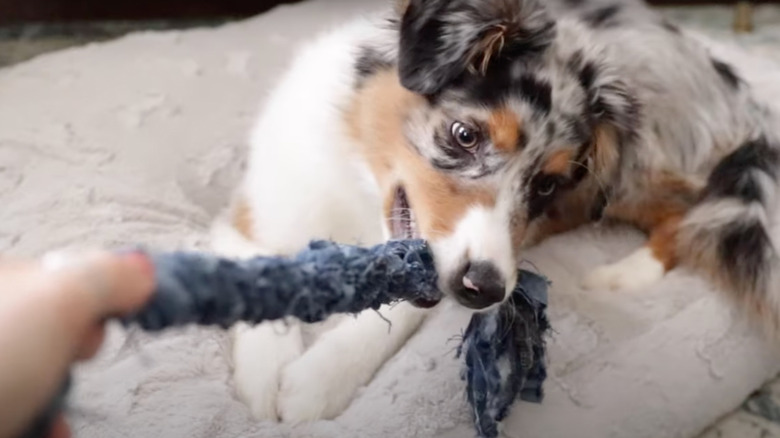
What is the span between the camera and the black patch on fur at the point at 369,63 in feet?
6.09

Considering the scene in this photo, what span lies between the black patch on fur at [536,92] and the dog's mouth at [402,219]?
0.92ft

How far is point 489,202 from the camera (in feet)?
5.19

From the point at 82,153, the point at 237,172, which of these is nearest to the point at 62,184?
the point at 82,153

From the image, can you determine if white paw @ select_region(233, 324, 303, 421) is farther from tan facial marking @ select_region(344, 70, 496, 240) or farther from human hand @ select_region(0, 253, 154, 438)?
human hand @ select_region(0, 253, 154, 438)

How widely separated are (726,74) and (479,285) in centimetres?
111

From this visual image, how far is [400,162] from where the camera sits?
68.6 inches

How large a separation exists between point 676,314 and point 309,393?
2.41 feet

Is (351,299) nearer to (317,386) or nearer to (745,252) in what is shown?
(317,386)

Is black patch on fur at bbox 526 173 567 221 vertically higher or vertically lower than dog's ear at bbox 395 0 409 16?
lower

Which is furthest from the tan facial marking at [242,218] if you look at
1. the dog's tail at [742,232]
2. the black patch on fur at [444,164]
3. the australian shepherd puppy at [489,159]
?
the dog's tail at [742,232]

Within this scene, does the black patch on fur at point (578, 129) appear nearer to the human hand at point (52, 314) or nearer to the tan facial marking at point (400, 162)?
the tan facial marking at point (400, 162)

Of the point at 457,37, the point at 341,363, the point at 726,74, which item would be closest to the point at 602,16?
the point at 726,74

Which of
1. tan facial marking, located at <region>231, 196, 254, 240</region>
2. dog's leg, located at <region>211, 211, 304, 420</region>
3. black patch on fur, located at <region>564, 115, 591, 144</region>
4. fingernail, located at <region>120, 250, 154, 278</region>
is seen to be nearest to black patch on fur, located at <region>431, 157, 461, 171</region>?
black patch on fur, located at <region>564, 115, 591, 144</region>

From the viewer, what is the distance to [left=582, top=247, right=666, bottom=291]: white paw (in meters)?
1.89
